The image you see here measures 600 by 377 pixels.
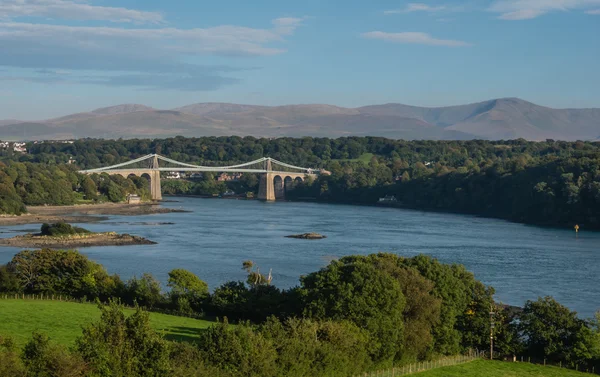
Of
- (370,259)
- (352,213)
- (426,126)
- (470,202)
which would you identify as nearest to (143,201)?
(352,213)

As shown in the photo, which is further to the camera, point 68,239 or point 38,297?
point 68,239

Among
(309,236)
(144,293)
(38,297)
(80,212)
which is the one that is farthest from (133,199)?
(144,293)

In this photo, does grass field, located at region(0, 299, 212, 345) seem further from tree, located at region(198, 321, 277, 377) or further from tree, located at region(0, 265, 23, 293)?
tree, located at region(198, 321, 277, 377)

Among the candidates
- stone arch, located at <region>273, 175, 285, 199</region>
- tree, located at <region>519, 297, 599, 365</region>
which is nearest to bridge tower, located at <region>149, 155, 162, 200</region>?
stone arch, located at <region>273, 175, 285, 199</region>

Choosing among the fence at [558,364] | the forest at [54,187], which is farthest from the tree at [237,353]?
the forest at [54,187]

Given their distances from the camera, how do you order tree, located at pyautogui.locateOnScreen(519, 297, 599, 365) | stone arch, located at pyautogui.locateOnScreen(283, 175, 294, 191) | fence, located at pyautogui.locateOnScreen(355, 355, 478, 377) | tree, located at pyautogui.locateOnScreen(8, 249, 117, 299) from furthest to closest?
1. stone arch, located at pyautogui.locateOnScreen(283, 175, 294, 191)
2. tree, located at pyautogui.locateOnScreen(8, 249, 117, 299)
3. tree, located at pyautogui.locateOnScreen(519, 297, 599, 365)
4. fence, located at pyautogui.locateOnScreen(355, 355, 478, 377)

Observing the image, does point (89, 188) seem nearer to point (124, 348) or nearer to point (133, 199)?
point (133, 199)

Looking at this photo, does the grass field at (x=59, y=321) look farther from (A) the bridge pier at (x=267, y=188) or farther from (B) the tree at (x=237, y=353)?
(A) the bridge pier at (x=267, y=188)
